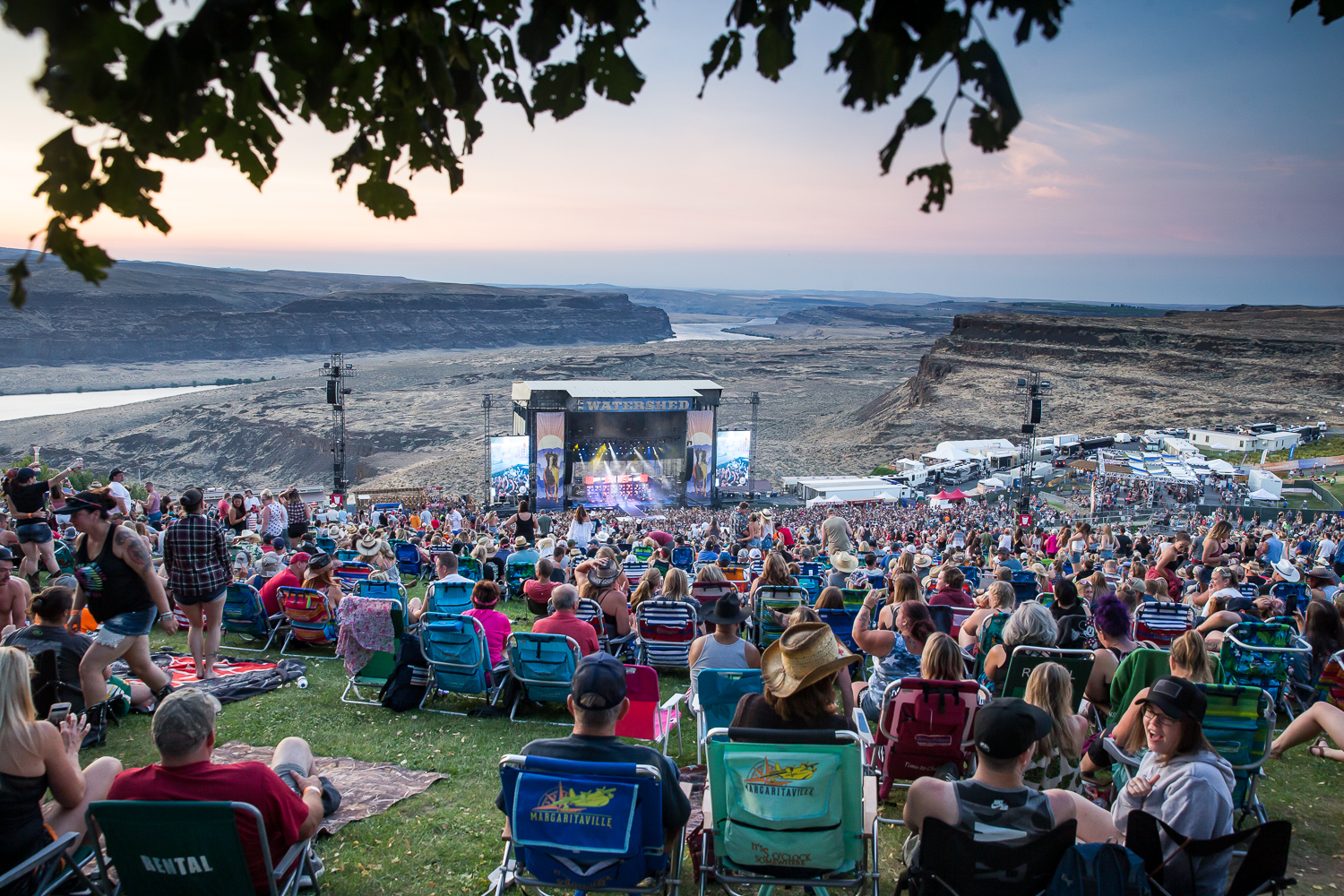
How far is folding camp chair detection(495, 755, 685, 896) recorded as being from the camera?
313cm

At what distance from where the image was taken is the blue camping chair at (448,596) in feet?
24.7

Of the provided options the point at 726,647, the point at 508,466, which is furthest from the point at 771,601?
the point at 508,466

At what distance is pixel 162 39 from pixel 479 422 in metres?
70.1

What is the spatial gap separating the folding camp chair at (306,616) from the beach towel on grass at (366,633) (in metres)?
1.19

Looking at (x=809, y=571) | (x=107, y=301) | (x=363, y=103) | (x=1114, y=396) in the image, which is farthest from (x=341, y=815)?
(x=107, y=301)

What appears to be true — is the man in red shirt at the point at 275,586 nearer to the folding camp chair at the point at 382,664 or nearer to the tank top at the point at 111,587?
the folding camp chair at the point at 382,664

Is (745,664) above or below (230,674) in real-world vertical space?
above

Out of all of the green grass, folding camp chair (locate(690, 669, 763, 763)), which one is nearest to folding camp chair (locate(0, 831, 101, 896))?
the green grass

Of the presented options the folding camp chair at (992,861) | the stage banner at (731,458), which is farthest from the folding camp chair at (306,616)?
the stage banner at (731,458)

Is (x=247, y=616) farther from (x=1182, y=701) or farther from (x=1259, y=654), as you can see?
(x=1259, y=654)

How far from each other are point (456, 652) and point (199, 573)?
6.96ft

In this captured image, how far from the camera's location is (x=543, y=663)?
231 inches

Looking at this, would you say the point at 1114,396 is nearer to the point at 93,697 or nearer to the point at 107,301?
the point at 93,697

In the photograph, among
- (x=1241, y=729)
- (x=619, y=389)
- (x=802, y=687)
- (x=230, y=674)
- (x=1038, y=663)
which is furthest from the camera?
(x=619, y=389)
